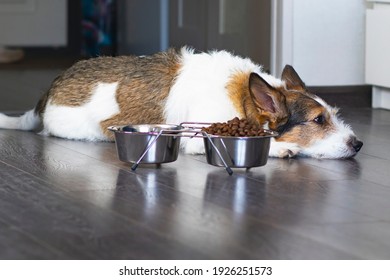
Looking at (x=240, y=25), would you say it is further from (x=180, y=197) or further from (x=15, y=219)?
(x=15, y=219)

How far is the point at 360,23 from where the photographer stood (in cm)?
526

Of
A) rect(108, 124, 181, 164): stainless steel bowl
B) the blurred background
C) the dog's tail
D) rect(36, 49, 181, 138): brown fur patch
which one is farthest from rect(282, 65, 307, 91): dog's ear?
the blurred background

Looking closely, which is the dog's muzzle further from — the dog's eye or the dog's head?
the dog's eye

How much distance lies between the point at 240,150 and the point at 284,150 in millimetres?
405

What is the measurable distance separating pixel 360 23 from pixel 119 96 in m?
1.95

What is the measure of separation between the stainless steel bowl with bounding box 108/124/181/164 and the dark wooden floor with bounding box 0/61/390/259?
46 millimetres

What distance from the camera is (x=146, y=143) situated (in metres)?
3.10

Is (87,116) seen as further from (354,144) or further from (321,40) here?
(321,40)

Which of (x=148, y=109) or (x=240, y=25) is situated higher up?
(x=240, y=25)

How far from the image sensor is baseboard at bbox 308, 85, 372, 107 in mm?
5289

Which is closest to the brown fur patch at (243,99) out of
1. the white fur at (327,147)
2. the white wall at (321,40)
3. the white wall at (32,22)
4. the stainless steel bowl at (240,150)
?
the white fur at (327,147)

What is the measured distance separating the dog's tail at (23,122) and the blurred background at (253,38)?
817 millimetres

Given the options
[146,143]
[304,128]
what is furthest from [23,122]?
[304,128]
